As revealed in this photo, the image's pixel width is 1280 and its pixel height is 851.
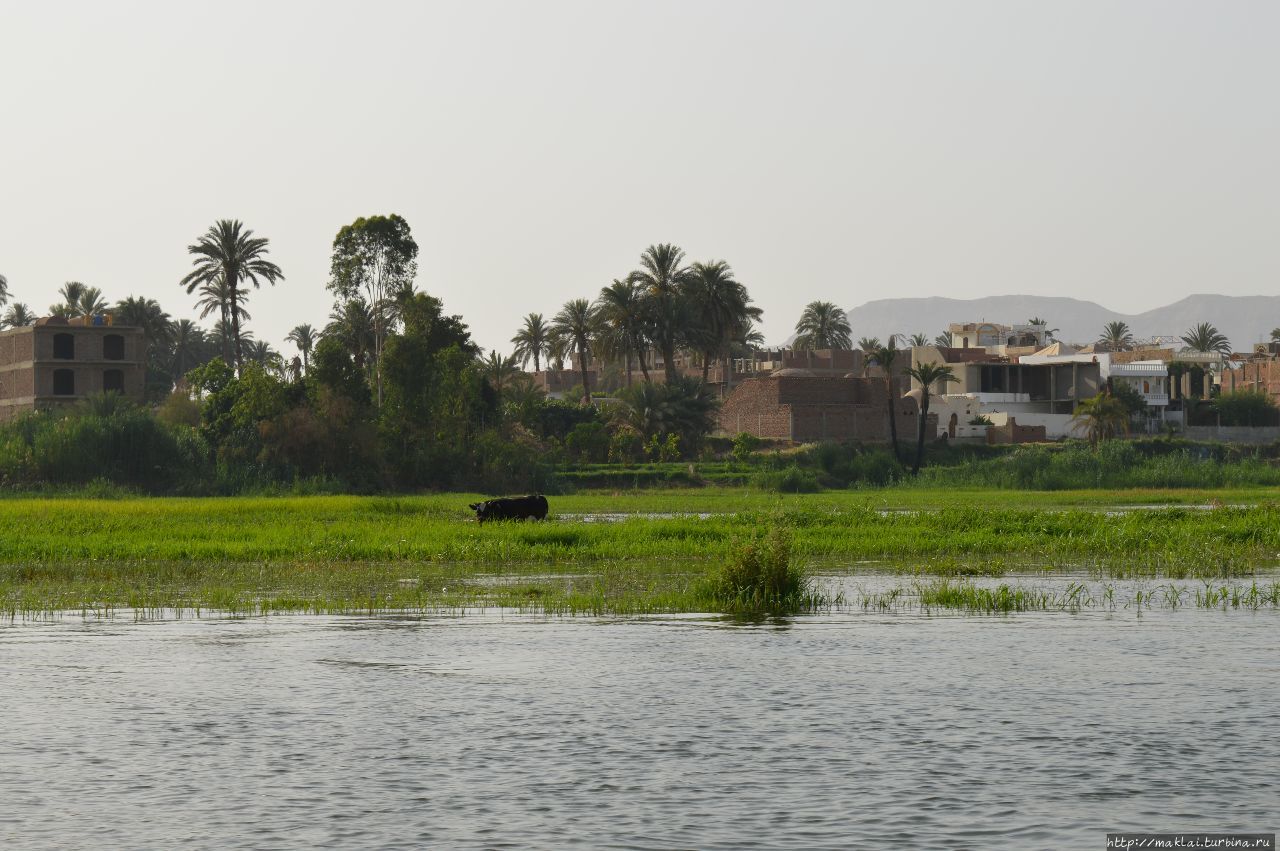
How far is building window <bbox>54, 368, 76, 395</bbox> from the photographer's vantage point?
110 metres

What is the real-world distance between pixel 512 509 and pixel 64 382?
76.4 meters

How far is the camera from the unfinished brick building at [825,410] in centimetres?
9762

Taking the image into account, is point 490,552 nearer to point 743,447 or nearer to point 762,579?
point 762,579

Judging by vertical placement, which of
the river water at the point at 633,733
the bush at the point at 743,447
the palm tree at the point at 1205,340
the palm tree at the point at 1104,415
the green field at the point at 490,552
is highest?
the palm tree at the point at 1205,340

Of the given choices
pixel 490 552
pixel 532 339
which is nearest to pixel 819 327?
pixel 532 339

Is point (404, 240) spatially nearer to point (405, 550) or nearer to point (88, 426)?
point (88, 426)

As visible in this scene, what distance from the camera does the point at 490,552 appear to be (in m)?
→ 33.3

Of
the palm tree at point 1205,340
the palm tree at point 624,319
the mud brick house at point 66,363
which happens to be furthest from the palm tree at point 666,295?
the palm tree at point 1205,340

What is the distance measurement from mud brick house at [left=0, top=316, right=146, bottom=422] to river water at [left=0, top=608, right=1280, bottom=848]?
307 ft

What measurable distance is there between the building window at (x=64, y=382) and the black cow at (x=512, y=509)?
246 feet

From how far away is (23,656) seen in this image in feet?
62.5

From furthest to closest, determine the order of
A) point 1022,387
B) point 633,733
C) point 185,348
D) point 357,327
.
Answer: point 185,348, point 1022,387, point 357,327, point 633,733

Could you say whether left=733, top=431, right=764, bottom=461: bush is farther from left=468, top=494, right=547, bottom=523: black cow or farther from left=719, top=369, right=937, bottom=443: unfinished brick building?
left=468, top=494, right=547, bottom=523: black cow

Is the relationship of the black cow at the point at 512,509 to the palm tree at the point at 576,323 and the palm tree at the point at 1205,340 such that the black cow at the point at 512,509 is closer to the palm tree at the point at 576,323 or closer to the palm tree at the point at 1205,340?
the palm tree at the point at 576,323
